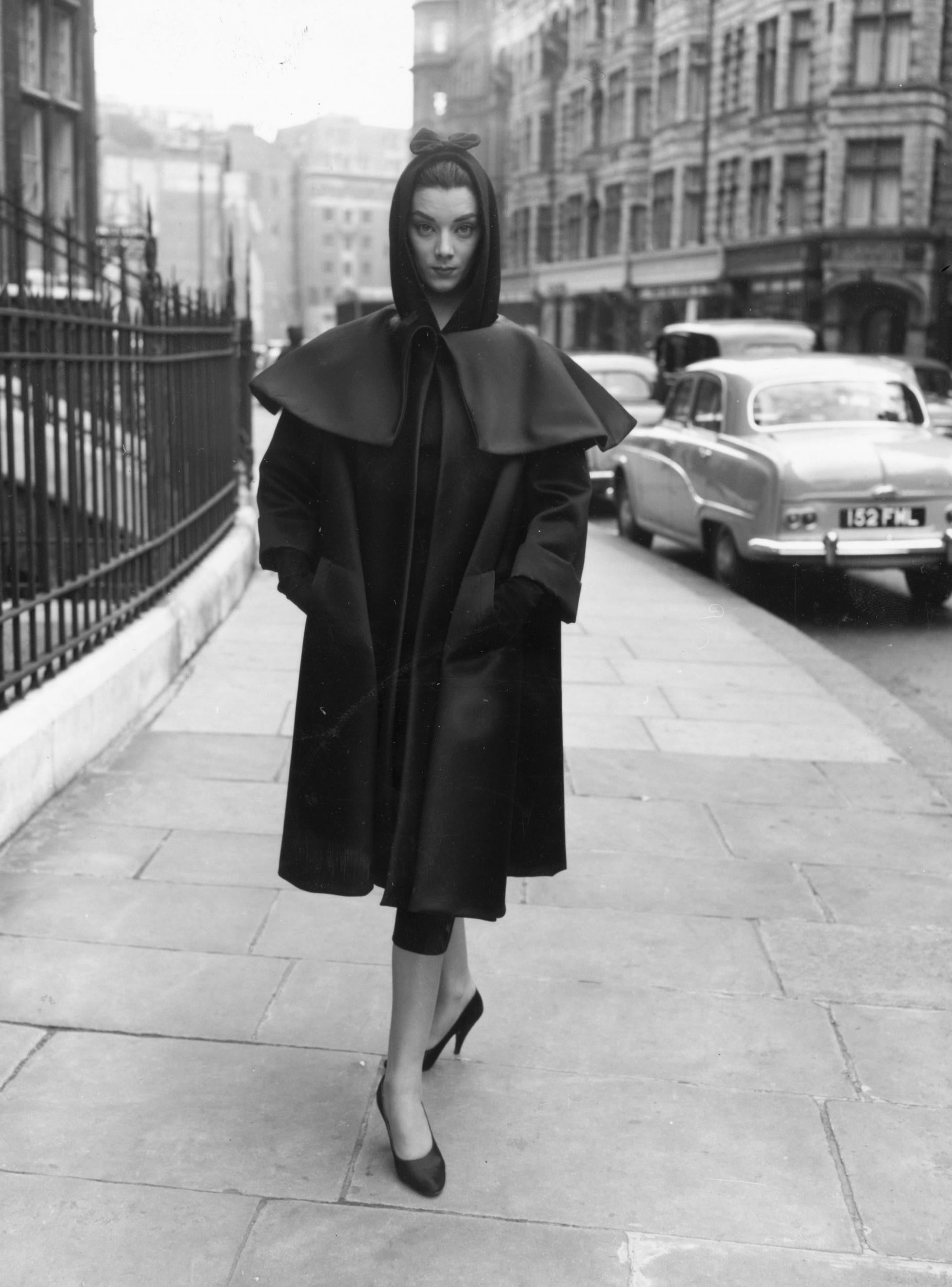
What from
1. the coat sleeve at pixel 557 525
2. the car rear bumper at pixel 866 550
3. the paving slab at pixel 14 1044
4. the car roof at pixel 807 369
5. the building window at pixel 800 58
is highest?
the building window at pixel 800 58

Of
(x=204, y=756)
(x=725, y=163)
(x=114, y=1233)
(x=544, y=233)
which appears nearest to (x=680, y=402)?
(x=204, y=756)

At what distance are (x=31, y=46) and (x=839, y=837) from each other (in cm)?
1179

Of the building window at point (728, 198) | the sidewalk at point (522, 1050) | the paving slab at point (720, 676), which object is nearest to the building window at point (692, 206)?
the building window at point (728, 198)

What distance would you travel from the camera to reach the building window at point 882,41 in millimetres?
34469

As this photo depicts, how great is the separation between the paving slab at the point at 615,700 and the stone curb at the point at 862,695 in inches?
34.4

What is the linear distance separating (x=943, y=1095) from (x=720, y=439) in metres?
8.03

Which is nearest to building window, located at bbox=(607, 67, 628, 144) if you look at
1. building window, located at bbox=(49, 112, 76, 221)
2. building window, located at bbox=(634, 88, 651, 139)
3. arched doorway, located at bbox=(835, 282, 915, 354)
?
building window, located at bbox=(634, 88, 651, 139)

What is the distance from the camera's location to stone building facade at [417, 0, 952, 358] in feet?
115

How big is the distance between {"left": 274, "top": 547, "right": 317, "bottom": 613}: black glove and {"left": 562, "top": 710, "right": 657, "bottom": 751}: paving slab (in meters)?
3.13

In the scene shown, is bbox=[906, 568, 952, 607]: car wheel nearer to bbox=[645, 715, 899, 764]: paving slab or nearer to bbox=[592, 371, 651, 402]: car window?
bbox=[645, 715, 899, 764]: paving slab

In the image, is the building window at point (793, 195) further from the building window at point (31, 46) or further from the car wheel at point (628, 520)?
the building window at point (31, 46)

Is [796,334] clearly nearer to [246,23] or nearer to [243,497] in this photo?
[243,497]

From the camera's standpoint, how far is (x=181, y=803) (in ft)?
16.8

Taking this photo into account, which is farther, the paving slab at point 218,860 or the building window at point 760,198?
the building window at point 760,198
